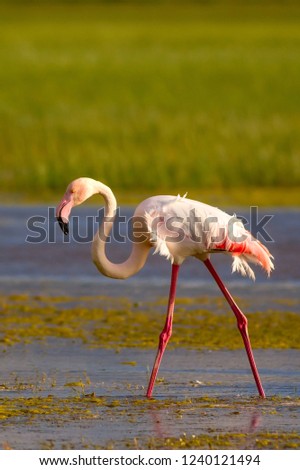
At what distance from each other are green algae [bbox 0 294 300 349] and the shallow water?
0.23 meters

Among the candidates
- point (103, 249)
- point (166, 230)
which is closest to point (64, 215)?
point (103, 249)

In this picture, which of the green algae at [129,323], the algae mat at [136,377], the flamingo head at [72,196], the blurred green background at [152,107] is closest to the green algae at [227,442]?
the algae mat at [136,377]

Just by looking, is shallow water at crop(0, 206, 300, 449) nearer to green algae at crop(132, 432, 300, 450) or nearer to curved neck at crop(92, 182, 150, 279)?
green algae at crop(132, 432, 300, 450)

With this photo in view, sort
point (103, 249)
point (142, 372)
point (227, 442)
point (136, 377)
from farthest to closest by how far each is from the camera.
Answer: point (142, 372) < point (136, 377) < point (103, 249) < point (227, 442)

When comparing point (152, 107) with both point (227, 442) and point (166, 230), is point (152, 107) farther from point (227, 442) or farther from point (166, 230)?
point (227, 442)

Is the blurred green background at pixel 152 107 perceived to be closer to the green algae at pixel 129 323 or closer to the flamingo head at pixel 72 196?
the green algae at pixel 129 323

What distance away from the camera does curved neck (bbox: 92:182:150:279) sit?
24.7 ft

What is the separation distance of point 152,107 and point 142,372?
2531 centimetres

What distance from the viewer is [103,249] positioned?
7.53 m

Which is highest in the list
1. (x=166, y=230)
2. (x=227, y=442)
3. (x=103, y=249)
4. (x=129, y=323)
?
(x=166, y=230)

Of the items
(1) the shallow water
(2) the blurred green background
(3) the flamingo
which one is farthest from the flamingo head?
(2) the blurred green background

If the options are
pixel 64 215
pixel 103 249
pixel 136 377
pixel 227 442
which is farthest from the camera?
pixel 136 377

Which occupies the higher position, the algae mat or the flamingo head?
the flamingo head

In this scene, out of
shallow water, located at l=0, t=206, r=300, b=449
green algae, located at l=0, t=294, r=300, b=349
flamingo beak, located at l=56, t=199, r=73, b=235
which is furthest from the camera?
green algae, located at l=0, t=294, r=300, b=349
